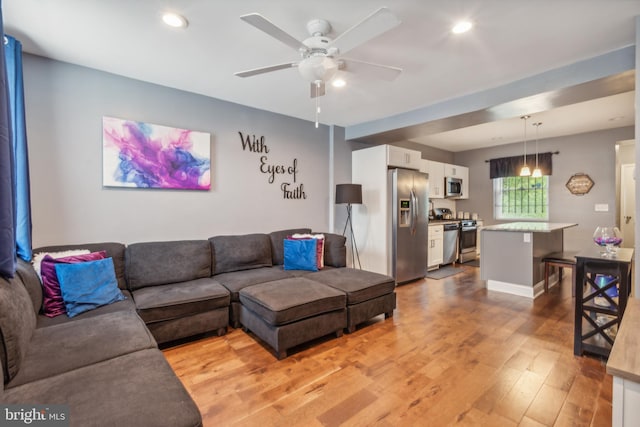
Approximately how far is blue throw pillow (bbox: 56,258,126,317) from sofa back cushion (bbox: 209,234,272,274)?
1.03 metres

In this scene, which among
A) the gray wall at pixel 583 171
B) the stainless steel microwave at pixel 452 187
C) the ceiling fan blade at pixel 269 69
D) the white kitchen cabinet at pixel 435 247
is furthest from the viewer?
the stainless steel microwave at pixel 452 187

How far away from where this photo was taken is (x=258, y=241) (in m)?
3.58

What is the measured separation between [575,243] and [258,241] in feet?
19.5

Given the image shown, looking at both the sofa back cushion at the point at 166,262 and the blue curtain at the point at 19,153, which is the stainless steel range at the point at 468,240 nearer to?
the sofa back cushion at the point at 166,262

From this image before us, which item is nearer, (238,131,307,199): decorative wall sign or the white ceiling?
the white ceiling

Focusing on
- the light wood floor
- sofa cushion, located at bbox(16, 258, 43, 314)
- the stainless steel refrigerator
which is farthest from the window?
sofa cushion, located at bbox(16, 258, 43, 314)

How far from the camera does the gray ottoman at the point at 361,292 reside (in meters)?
2.78

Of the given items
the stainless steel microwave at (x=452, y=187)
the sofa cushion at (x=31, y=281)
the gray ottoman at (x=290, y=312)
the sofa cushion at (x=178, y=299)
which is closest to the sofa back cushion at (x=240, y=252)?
the sofa cushion at (x=178, y=299)

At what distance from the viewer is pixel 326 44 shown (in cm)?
187

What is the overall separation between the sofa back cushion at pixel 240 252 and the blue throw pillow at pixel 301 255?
29 cm

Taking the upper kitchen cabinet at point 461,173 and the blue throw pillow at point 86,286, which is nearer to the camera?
the blue throw pillow at point 86,286

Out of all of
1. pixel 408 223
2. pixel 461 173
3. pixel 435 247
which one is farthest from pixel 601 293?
pixel 461 173

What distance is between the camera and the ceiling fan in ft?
5.11

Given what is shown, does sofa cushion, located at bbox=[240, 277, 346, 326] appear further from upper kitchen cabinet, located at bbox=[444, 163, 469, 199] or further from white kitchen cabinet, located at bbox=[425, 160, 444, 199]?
upper kitchen cabinet, located at bbox=[444, 163, 469, 199]
